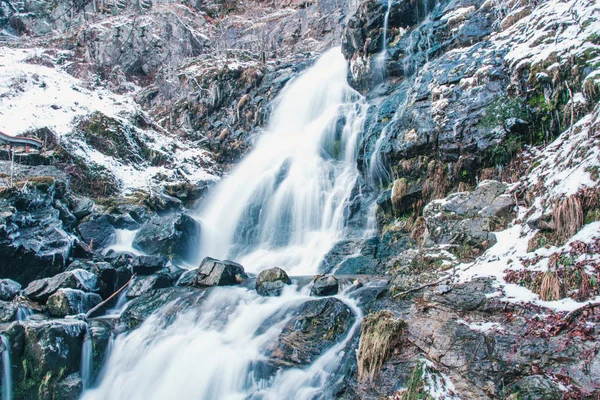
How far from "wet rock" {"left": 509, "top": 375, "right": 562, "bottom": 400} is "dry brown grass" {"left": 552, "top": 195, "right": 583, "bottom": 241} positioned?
7.96ft

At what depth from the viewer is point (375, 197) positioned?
519 inches

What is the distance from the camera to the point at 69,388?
757 cm

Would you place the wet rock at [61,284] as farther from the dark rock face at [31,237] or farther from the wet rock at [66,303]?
the dark rock face at [31,237]

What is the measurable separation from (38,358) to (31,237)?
5266mm

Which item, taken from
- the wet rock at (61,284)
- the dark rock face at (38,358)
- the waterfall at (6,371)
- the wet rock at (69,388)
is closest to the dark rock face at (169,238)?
the wet rock at (61,284)

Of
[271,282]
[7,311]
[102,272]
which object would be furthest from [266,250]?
[7,311]

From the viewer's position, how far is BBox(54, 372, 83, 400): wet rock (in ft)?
24.5

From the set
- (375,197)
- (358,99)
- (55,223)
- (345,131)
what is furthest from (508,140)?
(55,223)

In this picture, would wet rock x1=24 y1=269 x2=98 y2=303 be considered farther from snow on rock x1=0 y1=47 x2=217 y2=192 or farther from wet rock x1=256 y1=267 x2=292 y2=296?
snow on rock x1=0 y1=47 x2=217 y2=192

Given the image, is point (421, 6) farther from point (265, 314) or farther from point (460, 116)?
point (265, 314)

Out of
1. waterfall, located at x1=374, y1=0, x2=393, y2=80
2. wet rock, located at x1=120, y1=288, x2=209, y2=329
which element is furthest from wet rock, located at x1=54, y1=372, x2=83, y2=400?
waterfall, located at x1=374, y1=0, x2=393, y2=80

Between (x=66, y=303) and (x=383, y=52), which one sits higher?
(x=383, y=52)

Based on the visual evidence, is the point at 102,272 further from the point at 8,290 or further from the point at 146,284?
the point at 8,290

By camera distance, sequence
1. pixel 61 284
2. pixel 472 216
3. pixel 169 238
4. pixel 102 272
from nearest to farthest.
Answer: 1. pixel 472 216
2. pixel 61 284
3. pixel 102 272
4. pixel 169 238
